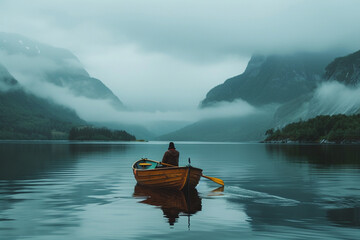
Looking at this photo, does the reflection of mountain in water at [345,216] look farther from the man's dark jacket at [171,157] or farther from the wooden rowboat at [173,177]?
the man's dark jacket at [171,157]

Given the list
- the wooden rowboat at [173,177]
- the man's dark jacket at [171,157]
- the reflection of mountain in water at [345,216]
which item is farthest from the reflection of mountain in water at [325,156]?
the reflection of mountain in water at [345,216]

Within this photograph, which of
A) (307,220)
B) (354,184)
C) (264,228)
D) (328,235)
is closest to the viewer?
(328,235)

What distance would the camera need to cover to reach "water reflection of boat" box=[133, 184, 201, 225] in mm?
25312

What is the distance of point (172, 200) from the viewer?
30516 mm

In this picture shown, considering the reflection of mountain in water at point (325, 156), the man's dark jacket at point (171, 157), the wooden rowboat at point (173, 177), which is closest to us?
the wooden rowboat at point (173, 177)

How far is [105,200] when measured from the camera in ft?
101

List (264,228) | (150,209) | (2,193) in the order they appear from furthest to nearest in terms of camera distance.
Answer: (2,193)
(150,209)
(264,228)

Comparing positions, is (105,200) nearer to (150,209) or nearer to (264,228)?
(150,209)

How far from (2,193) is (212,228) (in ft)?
68.7

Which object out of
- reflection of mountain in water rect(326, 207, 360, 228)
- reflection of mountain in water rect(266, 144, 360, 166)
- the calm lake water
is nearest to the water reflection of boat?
the calm lake water

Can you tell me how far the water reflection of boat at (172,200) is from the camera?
25312 millimetres

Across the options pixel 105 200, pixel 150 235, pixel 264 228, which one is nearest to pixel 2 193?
pixel 105 200

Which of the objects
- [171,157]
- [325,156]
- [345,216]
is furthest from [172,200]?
[325,156]

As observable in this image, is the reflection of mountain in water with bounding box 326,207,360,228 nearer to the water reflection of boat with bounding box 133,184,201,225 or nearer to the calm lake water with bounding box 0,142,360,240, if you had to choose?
the calm lake water with bounding box 0,142,360,240
